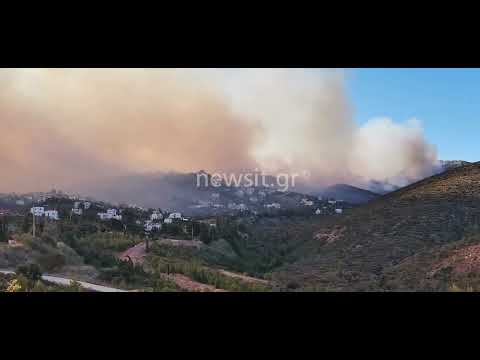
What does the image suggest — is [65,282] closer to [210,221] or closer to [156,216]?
[156,216]

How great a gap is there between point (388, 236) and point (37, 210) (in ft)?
24.1

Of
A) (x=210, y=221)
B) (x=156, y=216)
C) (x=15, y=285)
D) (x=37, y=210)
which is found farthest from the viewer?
(x=210, y=221)

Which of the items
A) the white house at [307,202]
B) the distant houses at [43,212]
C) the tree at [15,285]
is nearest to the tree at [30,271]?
the tree at [15,285]

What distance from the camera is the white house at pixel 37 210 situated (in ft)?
28.3

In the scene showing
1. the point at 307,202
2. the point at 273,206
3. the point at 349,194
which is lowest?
the point at 273,206

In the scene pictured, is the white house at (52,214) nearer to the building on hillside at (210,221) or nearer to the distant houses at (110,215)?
the distant houses at (110,215)

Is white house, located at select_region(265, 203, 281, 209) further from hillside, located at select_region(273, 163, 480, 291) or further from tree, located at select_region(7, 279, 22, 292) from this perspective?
tree, located at select_region(7, 279, 22, 292)

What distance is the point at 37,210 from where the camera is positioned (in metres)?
8.68

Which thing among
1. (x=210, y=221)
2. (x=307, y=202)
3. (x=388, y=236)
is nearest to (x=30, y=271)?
(x=210, y=221)

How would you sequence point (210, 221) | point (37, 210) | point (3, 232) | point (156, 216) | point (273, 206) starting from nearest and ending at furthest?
point (3, 232), point (37, 210), point (156, 216), point (210, 221), point (273, 206)

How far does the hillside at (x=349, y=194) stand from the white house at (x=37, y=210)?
5634 mm
